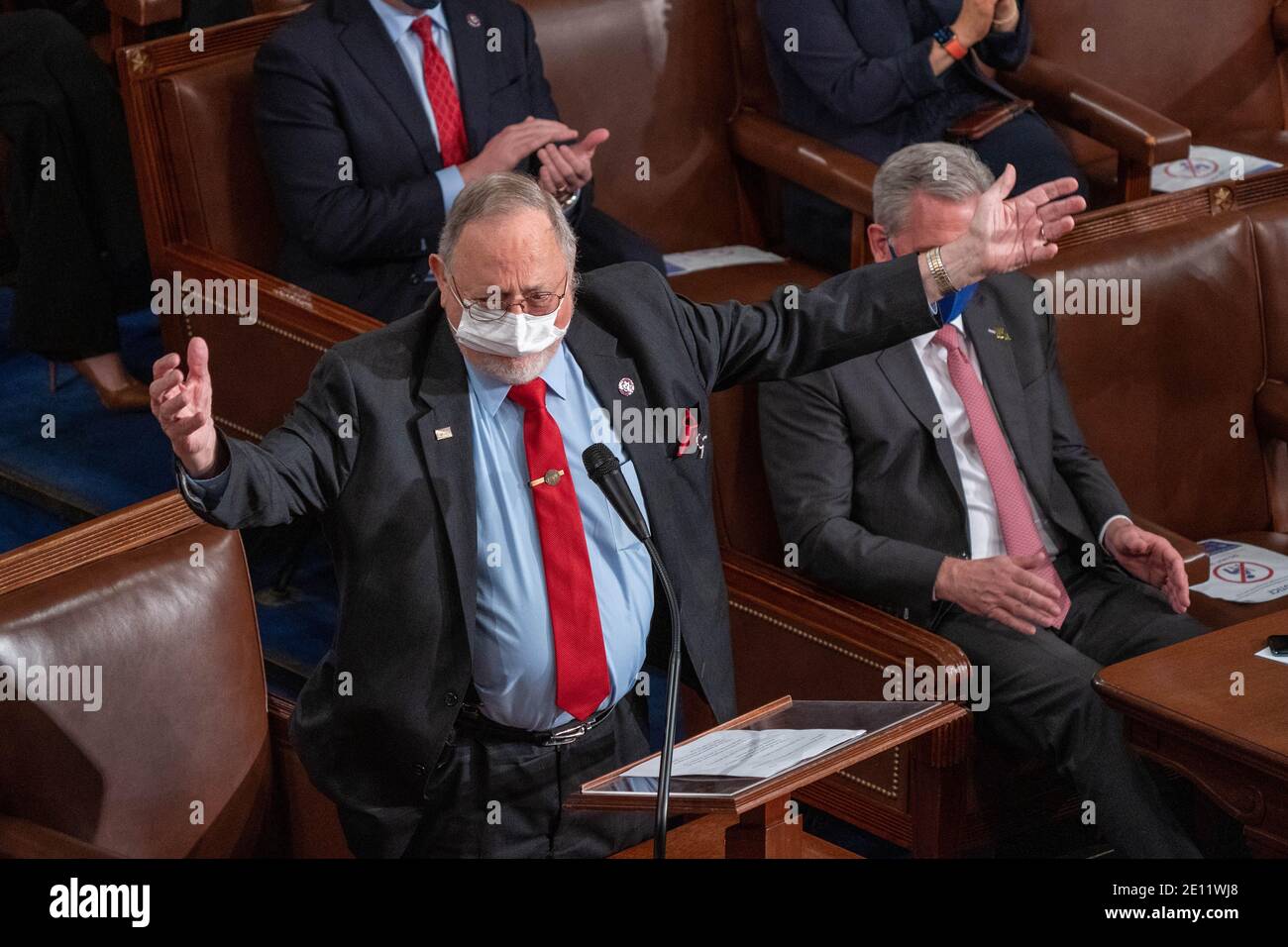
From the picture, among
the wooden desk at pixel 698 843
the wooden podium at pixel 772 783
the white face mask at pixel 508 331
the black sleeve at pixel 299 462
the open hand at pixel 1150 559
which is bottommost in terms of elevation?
the wooden desk at pixel 698 843

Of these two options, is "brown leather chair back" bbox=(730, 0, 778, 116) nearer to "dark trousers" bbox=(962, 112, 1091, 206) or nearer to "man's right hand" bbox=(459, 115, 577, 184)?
"dark trousers" bbox=(962, 112, 1091, 206)

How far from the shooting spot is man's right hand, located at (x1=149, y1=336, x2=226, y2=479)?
5.48ft

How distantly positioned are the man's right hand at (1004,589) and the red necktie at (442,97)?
125cm

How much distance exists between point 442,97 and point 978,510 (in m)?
1.24

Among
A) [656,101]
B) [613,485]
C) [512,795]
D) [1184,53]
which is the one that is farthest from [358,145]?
[1184,53]

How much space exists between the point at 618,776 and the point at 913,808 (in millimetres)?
1073

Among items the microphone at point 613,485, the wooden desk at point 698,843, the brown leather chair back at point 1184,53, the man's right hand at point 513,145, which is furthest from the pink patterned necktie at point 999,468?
the brown leather chair back at point 1184,53

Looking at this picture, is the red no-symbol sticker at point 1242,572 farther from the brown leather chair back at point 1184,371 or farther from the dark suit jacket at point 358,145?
the dark suit jacket at point 358,145

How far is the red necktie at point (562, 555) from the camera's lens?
2027 millimetres

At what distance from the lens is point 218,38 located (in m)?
3.19

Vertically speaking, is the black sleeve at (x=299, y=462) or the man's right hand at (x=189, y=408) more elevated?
the man's right hand at (x=189, y=408)

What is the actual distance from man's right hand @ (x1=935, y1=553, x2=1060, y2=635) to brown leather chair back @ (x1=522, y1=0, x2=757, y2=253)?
146 cm

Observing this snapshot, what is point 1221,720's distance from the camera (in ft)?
6.94

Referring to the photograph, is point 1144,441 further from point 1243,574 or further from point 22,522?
point 22,522
